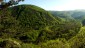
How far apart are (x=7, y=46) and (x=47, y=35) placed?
139m

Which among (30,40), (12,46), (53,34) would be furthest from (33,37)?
(12,46)

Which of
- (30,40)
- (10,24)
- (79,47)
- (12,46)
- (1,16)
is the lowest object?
(30,40)

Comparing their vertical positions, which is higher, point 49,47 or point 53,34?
point 49,47

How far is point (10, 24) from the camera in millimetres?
39031

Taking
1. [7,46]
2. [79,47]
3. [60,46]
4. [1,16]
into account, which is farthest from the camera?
[7,46]

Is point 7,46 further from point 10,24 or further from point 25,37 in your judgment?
point 25,37

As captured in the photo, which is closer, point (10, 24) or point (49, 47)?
point (10, 24)

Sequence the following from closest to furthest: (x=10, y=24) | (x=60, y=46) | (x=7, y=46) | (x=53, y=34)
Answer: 1. (x=10, y=24)
2. (x=60, y=46)
3. (x=7, y=46)
4. (x=53, y=34)

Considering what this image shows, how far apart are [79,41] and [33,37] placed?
532 feet

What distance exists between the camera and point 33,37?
193250 millimetres

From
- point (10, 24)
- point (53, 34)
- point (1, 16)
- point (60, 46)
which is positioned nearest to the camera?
point (1, 16)

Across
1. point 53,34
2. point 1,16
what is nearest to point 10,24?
point 1,16

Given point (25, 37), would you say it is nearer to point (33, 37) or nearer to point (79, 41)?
point (33, 37)

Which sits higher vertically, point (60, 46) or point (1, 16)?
point (1, 16)
